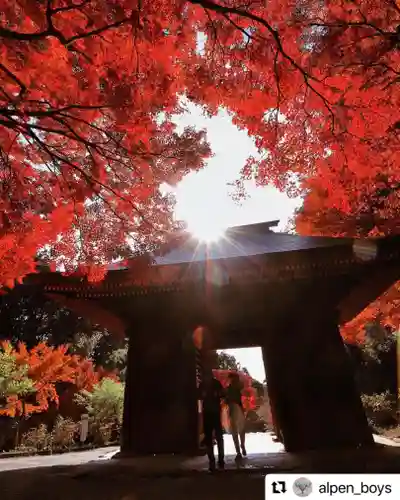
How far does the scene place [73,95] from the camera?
6945 mm

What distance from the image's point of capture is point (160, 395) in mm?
8961

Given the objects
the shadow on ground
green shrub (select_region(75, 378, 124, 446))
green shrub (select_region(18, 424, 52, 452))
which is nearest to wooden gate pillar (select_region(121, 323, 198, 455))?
the shadow on ground

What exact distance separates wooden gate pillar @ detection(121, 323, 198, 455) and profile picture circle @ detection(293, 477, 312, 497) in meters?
5.93

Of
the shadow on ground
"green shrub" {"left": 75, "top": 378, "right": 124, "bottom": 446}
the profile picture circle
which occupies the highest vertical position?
"green shrub" {"left": 75, "top": 378, "right": 124, "bottom": 446}

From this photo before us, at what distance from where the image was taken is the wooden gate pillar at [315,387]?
8.03 m

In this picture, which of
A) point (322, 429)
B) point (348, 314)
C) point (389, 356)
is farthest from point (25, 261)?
point (389, 356)

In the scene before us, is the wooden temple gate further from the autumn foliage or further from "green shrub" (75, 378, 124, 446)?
the autumn foliage

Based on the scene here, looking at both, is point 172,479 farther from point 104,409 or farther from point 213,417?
point 104,409

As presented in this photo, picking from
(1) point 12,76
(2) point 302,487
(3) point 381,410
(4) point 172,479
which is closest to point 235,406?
(4) point 172,479

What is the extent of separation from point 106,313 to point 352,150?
22.6 feet

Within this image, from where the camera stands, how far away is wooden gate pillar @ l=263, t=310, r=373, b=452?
8031 millimetres
